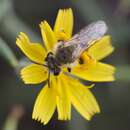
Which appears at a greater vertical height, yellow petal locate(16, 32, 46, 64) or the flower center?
yellow petal locate(16, 32, 46, 64)

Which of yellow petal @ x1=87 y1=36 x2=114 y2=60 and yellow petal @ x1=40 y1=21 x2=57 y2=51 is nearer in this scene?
yellow petal @ x1=40 y1=21 x2=57 y2=51

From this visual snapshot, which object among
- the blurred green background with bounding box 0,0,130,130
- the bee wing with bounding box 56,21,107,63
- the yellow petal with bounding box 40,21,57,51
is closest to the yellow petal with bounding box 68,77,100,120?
the yellow petal with bounding box 40,21,57,51

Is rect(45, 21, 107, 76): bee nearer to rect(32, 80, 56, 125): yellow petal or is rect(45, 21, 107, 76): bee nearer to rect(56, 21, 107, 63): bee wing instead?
rect(56, 21, 107, 63): bee wing

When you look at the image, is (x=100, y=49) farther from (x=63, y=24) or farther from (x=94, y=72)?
(x=63, y=24)

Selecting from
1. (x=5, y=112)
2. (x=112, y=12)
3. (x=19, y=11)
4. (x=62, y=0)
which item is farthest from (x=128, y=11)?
(x=5, y=112)

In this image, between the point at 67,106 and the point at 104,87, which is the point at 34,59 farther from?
the point at 104,87

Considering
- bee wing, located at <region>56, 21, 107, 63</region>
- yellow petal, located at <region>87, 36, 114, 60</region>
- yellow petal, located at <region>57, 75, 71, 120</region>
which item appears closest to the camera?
bee wing, located at <region>56, 21, 107, 63</region>

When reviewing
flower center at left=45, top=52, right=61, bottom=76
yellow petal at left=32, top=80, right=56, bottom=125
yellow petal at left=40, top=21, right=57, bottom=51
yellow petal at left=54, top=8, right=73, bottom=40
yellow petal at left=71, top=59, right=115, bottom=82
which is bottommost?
yellow petal at left=32, top=80, right=56, bottom=125

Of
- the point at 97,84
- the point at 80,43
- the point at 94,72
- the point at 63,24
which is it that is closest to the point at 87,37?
the point at 80,43
